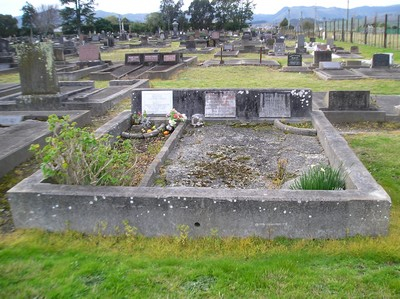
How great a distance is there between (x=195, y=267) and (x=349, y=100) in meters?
7.35

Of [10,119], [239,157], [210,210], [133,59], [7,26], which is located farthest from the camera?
[7,26]

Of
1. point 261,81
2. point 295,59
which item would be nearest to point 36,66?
point 261,81

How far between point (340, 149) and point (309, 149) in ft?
2.88

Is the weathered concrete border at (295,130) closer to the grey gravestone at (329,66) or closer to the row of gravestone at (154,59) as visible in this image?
the grey gravestone at (329,66)

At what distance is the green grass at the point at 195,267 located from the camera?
300 centimetres

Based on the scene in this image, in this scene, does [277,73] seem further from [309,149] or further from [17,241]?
[17,241]

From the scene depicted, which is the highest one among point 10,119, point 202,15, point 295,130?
point 202,15

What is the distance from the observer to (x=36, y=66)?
30.7ft

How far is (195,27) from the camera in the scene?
248ft

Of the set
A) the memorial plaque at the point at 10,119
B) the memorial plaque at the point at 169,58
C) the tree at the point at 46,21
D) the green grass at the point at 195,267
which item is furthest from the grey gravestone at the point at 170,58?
the tree at the point at 46,21

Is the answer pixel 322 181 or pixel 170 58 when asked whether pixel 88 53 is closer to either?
pixel 170 58

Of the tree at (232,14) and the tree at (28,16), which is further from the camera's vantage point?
the tree at (232,14)

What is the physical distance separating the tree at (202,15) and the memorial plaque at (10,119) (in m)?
70.8

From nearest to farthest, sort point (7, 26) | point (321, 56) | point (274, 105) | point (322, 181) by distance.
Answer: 1. point (322, 181)
2. point (274, 105)
3. point (321, 56)
4. point (7, 26)
